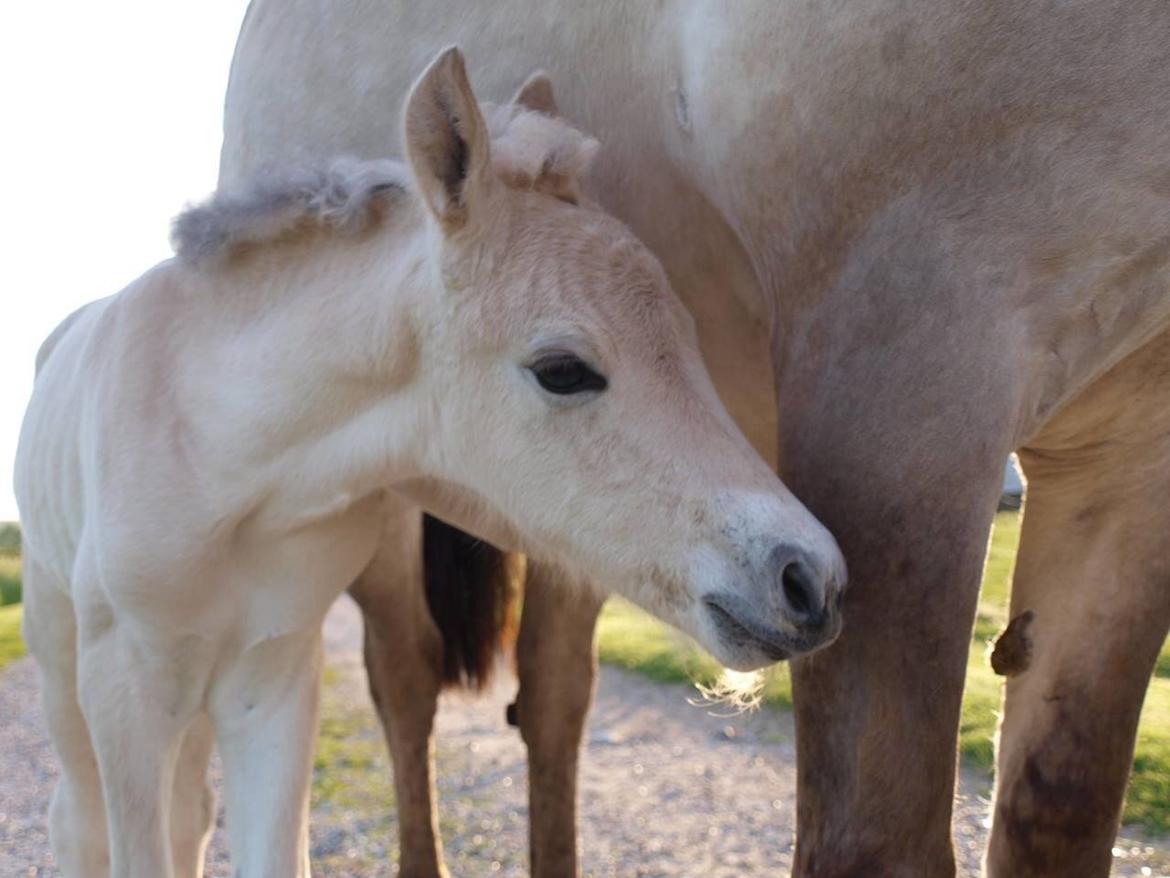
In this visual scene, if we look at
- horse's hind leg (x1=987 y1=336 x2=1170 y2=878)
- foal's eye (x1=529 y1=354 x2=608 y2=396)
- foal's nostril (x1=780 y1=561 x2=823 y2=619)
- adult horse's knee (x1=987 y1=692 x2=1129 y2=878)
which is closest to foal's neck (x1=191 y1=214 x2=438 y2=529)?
foal's eye (x1=529 y1=354 x2=608 y2=396)

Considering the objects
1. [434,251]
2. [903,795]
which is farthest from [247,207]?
[903,795]

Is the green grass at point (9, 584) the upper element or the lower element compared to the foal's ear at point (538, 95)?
upper

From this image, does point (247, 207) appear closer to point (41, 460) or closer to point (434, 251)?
point (434, 251)

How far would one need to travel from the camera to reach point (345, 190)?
2404 millimetres

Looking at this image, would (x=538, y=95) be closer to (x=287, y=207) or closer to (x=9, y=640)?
(x=287, y=207)

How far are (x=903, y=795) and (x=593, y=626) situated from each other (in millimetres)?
2038

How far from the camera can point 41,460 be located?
304cm

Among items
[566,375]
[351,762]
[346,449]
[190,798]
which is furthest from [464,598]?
[566,375]

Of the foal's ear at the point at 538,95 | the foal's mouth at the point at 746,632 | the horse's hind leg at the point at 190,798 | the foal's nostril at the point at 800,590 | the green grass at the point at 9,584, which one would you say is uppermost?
the green grass at the point at 9,584

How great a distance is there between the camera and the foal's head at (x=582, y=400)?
6.57 feet

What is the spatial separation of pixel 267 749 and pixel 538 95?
1.35m


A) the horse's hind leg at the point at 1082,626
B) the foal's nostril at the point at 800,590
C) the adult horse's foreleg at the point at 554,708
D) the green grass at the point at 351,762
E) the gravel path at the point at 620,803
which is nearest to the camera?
the foal's nostril at the point at 800,590

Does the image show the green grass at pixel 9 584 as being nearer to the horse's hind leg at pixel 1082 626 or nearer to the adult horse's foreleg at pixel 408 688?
the adult horse's foreleg at pixel 408 688

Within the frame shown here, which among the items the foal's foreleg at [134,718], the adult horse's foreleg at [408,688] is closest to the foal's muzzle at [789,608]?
the foal's foreleg at [134,718]
